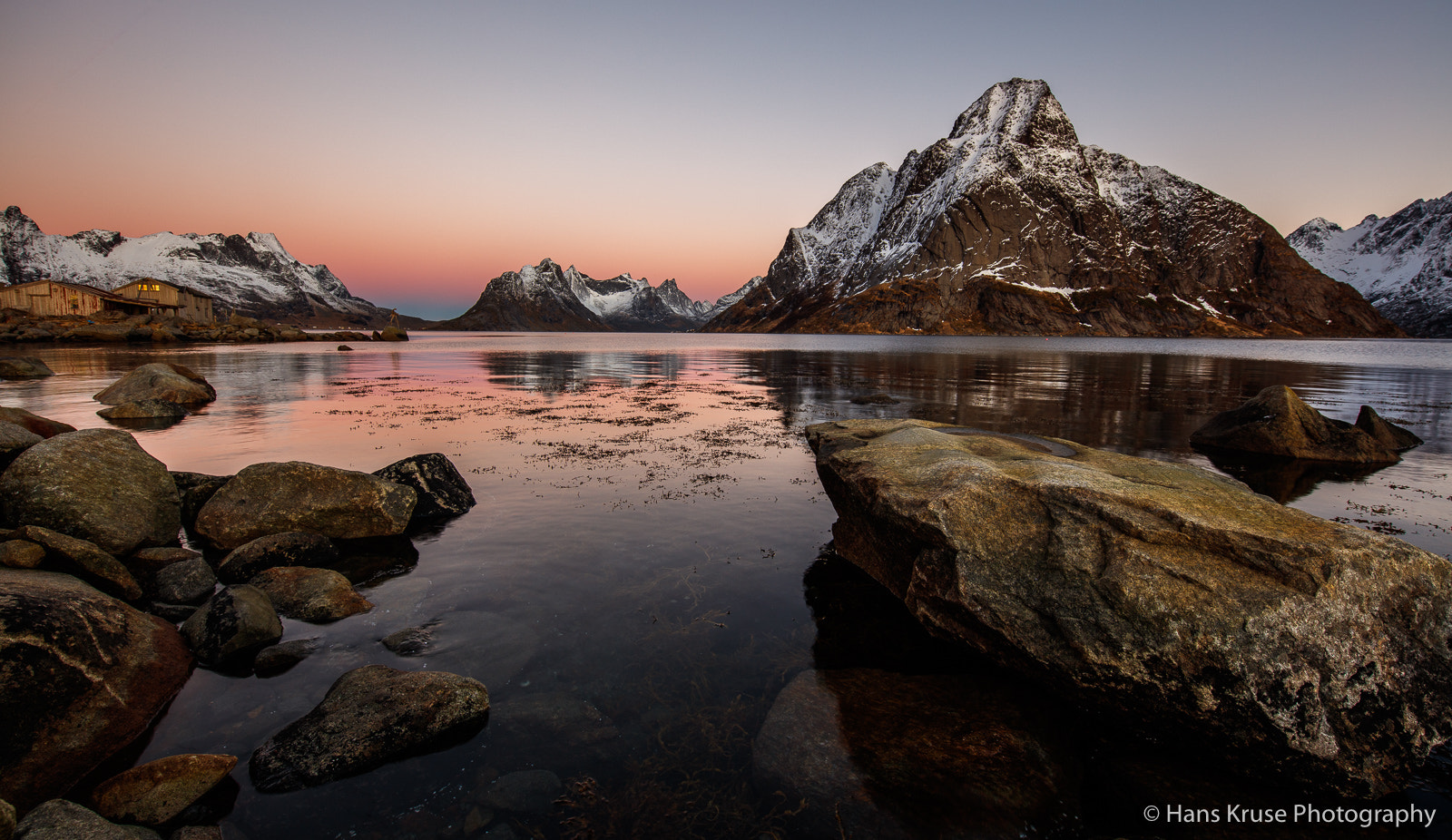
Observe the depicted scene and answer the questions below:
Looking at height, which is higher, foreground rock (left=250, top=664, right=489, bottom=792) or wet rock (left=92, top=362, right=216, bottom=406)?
wet rock (left=92, top=362, right=216, bottom=406)

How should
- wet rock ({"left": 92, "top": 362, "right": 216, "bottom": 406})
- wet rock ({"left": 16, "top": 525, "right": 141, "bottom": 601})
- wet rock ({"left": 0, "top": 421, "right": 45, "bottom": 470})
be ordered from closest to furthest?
wet rock ({"left": 16, "top": 525, "right": 141, "bottom": 601}) < wet rock ({"left": 0, "top": 421, "right": 45, "bottom": 470}) < wet rock ({"left": 92, "top": 362, "right": 216, "bottom": 406})

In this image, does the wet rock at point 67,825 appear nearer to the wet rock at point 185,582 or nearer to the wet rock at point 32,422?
the wet rock at point 185,582

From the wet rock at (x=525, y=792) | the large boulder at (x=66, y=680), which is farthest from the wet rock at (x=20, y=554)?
the wet rock at (x=525, y=792)

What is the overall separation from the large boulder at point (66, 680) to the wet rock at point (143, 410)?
26.6 meters

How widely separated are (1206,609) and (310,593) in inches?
502

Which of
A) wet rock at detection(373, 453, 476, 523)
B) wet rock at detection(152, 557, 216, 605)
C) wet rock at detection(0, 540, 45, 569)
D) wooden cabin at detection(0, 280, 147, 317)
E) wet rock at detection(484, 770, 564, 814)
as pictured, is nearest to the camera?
wet rock at detection(484, 770, 564, 814)

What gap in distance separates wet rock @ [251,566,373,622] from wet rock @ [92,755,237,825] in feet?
12.2

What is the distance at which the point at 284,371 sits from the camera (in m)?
53.0

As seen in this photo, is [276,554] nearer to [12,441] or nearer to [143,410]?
[12,441]

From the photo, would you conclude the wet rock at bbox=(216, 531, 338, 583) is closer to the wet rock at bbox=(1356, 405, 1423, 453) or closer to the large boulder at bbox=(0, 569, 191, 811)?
the large boulder at bbox=(0, 569, 191, 811)

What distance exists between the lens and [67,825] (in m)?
4.55

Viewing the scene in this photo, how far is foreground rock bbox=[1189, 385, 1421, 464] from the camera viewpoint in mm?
20781

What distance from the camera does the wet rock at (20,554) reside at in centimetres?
780

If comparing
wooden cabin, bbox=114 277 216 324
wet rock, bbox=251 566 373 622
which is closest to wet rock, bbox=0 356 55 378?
wet rock, bbox=251 566 373 622
